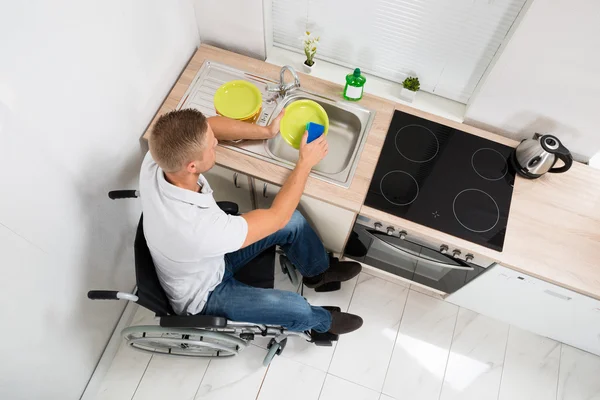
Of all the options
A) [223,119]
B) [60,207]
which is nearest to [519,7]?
[223,119]

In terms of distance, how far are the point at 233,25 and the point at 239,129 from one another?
569 millimetres

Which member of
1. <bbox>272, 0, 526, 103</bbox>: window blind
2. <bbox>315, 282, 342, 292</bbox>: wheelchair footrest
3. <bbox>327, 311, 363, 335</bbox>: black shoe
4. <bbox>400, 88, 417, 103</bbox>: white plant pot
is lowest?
<bbox>315, 282, 342, 292</bbox>: wheelchair footrest

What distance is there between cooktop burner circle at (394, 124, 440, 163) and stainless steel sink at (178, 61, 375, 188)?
0.51 ft

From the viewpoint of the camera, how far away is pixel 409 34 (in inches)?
68.9

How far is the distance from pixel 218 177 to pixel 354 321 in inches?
36.7

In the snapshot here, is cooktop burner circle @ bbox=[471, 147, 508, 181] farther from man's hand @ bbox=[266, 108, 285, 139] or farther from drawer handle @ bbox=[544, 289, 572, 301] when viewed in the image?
man's hand @ bbox=[266, 108, 285, 139]

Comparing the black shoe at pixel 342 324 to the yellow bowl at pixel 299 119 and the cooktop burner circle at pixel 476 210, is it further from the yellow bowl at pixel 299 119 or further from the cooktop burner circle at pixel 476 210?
the yellow bowl at pixel 299 119

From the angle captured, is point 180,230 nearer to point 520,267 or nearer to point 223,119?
point 223,119

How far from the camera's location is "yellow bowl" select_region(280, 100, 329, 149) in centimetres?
172

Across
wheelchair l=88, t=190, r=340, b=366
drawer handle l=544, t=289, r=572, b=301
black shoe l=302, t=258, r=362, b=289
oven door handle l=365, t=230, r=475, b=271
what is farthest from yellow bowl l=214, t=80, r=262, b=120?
drawer handle l=544, t=289, r=572, b=301

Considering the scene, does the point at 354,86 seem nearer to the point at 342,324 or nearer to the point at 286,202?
the point at 286,202

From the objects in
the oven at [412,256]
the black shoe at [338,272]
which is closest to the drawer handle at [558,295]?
the oven at [412,256]

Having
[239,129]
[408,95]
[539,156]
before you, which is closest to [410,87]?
[408,95]

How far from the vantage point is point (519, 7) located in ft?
4.88
